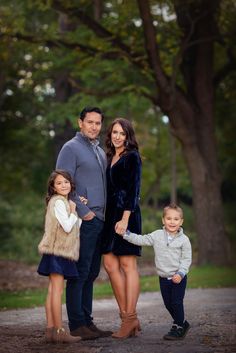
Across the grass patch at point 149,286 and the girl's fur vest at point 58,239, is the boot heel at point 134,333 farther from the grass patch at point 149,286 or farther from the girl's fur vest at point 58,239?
the grass patch at point 149,286

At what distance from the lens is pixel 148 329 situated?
8273mm

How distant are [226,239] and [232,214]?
1496 cm

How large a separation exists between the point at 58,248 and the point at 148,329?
1.66 meters

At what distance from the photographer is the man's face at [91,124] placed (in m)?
7.79

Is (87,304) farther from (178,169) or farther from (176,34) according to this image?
(178,169)

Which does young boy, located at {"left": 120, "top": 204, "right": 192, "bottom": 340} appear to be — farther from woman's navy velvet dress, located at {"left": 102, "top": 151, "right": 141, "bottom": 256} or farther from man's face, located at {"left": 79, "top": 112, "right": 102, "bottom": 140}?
man's face, located at {"left": 79, "top": 112, "right": 102, "bottom": 140}

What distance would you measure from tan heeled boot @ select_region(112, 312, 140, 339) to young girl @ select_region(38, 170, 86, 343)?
0.43 m

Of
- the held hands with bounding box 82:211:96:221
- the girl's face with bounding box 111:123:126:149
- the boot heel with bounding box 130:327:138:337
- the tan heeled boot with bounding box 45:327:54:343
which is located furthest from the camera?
the girl's face with bounding box 111:123:126:149

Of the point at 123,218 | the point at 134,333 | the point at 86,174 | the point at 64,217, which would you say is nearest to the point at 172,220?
the point at 123,218

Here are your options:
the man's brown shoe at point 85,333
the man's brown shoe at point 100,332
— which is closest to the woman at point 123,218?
the man's brown shoe at point 100,332

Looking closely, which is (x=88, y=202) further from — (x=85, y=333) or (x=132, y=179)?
(x=85, y=333)

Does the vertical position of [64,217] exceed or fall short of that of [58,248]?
it exceeds it

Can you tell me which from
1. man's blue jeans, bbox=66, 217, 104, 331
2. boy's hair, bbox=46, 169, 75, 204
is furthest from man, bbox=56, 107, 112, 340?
boy's hair, bbox=46, 169, 75, 204

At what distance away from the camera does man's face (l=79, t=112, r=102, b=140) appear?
779cm
